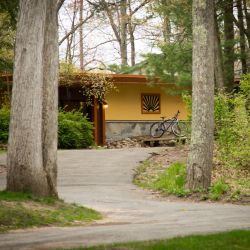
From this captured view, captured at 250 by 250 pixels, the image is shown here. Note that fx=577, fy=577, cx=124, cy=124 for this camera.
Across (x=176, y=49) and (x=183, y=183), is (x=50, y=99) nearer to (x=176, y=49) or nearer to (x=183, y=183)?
(x=183, y=183)

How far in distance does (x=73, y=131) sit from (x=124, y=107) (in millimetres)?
6068

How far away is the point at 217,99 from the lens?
740 inches

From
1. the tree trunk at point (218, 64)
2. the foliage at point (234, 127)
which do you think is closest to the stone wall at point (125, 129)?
the tree trunk at point (218, 64)

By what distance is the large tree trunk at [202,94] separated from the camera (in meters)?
15.0

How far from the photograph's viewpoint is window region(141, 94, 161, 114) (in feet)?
106

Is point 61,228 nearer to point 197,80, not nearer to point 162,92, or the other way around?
point 197,80

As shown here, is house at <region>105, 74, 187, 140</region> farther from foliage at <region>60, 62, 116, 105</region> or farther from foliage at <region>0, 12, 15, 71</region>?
foliage at <region>0, 12, 15, 71</region>

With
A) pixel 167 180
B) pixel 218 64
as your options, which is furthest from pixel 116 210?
pixel 218 64

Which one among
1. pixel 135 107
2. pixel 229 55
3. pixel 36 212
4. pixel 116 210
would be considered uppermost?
pixel 229 55

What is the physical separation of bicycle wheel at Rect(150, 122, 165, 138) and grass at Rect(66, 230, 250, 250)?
23.0 metres

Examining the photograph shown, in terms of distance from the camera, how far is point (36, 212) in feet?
32.9

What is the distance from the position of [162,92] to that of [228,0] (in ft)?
38.7

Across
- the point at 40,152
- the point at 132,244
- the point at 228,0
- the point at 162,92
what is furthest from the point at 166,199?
the point at 162,92

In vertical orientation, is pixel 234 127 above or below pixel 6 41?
below
